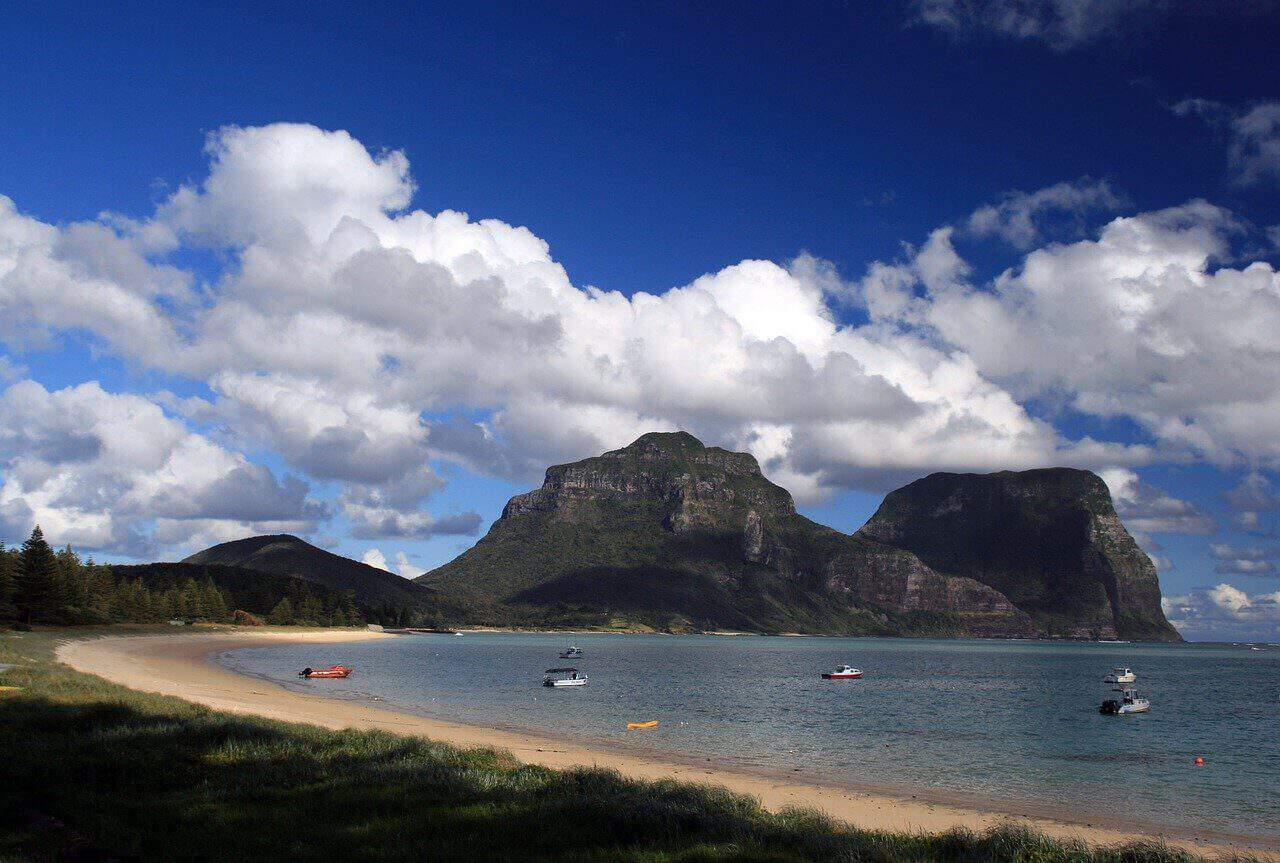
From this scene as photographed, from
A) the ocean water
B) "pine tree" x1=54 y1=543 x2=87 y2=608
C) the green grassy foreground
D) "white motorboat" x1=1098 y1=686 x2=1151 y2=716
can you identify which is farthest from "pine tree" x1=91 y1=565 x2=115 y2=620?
"white motorboat" x1=1098 y1=686 x2=1151 y2=716

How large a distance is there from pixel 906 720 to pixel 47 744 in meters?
57.5

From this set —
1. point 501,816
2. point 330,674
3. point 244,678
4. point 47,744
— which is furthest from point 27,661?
point 501,816

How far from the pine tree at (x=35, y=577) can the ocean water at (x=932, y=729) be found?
104 feet

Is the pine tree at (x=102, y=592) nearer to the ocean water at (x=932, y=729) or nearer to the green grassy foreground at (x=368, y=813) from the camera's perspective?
the ocean water at (x=932, y=729)

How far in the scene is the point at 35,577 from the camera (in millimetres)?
119562

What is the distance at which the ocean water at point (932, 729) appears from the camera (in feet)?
121

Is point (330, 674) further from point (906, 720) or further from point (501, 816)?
point (501, 816)

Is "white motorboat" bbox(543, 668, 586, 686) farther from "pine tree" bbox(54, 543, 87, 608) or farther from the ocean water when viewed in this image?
"pine tree" bbox(54, 543, 87, 608)

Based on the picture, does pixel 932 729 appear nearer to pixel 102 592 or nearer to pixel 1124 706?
pixel 1124 706

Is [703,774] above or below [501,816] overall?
below

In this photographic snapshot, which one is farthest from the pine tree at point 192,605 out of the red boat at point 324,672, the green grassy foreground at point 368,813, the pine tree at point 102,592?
the green grassy foreground at point 368,813

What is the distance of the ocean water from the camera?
121ft

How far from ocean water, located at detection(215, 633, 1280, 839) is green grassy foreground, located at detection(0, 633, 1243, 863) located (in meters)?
19.2

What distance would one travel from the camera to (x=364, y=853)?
1320 cm
